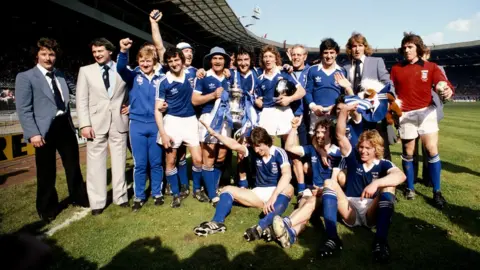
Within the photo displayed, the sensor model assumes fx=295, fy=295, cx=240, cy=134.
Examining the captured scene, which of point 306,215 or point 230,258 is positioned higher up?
point 306,215

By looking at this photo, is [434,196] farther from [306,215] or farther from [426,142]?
[306,215]

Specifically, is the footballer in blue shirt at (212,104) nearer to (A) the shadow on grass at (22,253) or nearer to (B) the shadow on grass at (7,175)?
(A) the shadow on grass at (22,253)

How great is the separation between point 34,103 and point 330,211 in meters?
3.71

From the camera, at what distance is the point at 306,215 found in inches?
128

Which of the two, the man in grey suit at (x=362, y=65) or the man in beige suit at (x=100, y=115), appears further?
the man in grey suit at (x=362, y=65)

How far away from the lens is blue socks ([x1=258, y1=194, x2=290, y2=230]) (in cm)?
318

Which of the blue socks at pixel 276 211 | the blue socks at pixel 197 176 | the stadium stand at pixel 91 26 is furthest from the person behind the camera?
the stadium stand at pixel 91 26

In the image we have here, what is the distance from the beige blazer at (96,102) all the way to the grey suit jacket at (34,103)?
333 millimetres

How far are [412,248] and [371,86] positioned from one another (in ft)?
7.02

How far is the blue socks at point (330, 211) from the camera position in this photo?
2.95 meters

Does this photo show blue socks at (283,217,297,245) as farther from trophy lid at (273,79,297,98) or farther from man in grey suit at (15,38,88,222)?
man in grey suit at (15,38,88,222)

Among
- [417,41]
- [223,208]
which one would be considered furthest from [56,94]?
[417,41]

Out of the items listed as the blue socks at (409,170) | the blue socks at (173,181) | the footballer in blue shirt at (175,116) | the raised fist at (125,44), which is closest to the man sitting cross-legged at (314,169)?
the blue socks at (409,170)

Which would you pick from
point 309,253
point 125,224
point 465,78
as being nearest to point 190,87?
point 125,224
